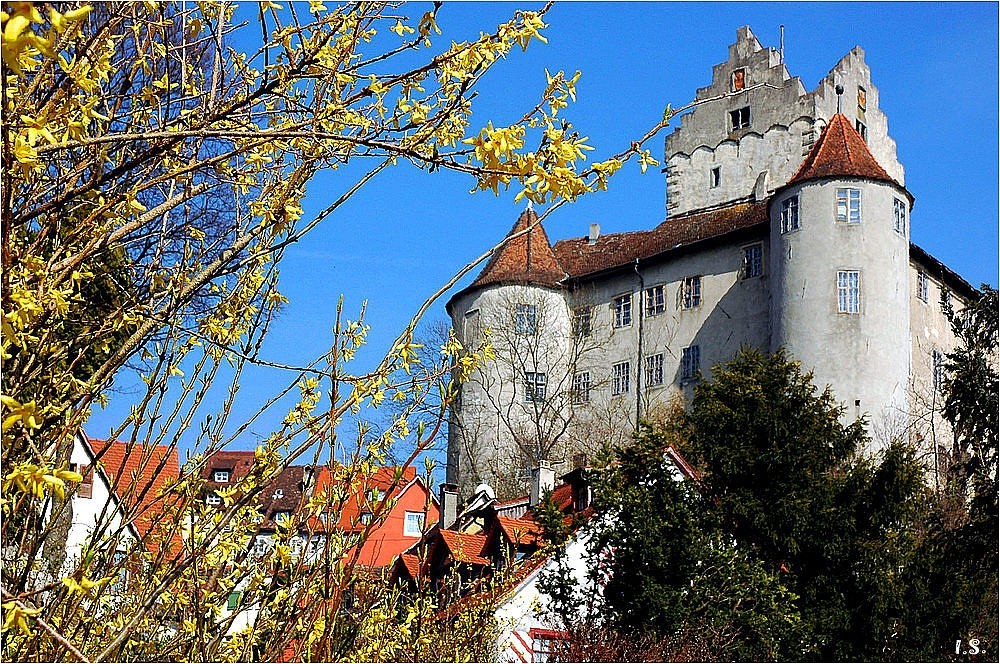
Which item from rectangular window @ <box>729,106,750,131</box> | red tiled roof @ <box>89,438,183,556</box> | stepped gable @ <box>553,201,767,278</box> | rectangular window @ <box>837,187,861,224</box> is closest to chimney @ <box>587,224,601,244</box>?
stepped gable @ <box>553,201,767,278</box>

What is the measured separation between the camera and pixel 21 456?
7.50ft

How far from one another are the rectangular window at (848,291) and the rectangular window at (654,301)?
6.36m

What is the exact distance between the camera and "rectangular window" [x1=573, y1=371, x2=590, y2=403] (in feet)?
129

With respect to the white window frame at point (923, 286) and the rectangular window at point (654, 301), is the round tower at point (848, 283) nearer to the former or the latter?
the white window frame at point (923, 286)

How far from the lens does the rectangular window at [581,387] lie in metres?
39.4

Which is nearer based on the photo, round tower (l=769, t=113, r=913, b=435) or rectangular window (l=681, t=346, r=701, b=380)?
round tower (l=769, t=113, r=913, b=435)

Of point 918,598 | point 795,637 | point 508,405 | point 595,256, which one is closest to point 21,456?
point 795,637

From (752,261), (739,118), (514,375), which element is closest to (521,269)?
(514,375)

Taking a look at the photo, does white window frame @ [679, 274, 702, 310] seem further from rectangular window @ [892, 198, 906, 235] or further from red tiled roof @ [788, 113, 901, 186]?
rectangular window @ [892, 198, 906, 235]

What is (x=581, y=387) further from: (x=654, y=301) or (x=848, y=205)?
(x=848, y=205)

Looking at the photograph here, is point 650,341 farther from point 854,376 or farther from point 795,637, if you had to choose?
point 795,637

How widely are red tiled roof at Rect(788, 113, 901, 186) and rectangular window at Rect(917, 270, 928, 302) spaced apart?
3.02 m

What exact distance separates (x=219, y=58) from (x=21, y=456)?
0.89m

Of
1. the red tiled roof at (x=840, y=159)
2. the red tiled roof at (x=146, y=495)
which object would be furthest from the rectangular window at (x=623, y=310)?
the red tiled roof at (x=146, y=495)
